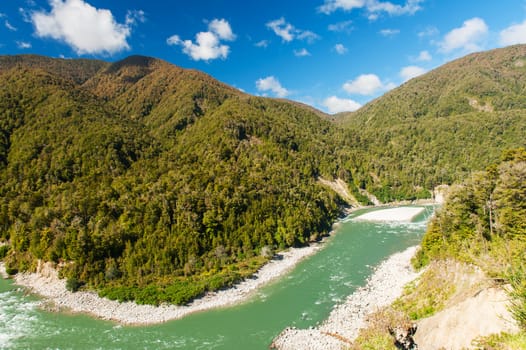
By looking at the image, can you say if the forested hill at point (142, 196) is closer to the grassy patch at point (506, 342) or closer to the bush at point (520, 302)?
the grassy patch at point (506, 342)

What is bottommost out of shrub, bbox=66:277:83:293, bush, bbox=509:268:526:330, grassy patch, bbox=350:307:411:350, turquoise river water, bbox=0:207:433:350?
turquoise river water, bbox=0:207:433:350

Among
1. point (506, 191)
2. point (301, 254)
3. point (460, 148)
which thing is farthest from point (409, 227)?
point (460, 148)

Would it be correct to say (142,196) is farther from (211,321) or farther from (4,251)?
(211,321)

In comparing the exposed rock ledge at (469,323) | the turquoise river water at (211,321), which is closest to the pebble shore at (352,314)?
the turquoise river water at (211,321)

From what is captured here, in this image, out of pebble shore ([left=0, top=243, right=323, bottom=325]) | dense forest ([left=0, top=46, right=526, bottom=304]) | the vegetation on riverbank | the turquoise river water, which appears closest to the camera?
the vegetation on riverbank

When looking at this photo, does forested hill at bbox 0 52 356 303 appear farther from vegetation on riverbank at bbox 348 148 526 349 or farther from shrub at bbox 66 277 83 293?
vegetation on riverbank at bbox 348 148 526 349

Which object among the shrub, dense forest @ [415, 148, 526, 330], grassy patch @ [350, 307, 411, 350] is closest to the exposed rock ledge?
grassy patch @ [350, 307, 411, 350]

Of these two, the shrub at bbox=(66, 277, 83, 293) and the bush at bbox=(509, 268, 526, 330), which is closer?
the bush at bbox=(509, 268, 526, 330)
